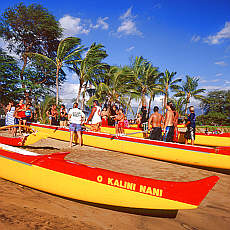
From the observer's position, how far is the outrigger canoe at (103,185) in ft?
7.20

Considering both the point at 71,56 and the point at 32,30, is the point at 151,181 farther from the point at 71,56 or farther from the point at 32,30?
the point at 32,30

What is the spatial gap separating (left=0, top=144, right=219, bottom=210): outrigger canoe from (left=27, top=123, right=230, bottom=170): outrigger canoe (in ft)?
8.39

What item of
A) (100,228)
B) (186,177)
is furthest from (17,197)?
(186,177)

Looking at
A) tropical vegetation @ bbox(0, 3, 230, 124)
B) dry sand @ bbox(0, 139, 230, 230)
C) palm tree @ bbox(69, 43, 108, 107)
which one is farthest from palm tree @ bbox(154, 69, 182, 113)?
dry sand @ bbox(0, 139, 230, 230)

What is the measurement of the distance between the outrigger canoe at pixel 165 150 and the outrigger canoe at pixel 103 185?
2557 millimetres

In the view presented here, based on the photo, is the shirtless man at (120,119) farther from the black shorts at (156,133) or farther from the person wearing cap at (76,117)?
the black shorts at (156,133)

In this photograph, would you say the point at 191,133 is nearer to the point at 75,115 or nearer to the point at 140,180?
the point at 75,115

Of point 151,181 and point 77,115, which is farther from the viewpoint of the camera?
point 77,115

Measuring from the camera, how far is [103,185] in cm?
240

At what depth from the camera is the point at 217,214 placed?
2.54m

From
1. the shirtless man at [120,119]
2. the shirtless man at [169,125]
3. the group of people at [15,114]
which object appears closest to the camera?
the shirtless man at [169,125]

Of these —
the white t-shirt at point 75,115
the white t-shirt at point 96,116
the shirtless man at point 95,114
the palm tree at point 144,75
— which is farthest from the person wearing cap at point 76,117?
the palm tree at point 144,75

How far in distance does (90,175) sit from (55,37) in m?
22.0

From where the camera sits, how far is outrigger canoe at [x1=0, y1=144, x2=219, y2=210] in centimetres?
219
